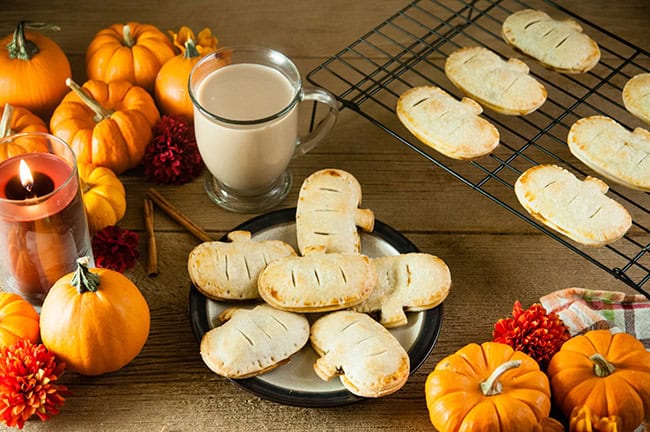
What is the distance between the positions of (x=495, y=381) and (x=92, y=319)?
0.60m

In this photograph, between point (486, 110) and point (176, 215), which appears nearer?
point (176, 215)

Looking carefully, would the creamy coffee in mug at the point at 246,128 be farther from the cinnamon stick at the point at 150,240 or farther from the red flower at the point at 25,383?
the red flower at the point at 25,383

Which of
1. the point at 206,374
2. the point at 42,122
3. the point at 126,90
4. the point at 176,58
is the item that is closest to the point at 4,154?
the point at 42,122

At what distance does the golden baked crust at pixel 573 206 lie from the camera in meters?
1.37

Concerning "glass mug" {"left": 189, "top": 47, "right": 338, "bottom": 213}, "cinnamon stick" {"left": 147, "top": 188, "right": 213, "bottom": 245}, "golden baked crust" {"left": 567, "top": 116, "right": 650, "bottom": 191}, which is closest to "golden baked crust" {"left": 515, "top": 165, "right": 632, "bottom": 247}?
"golden baked crust" {"left": 567, "top": 116, "right": 650, "bottom": 191}

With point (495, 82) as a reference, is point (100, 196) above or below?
below

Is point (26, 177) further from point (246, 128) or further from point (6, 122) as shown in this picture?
point (246, 128)

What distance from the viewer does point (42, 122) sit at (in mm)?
1632

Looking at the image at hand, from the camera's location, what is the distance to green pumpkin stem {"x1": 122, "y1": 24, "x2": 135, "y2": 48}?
1734 millimetres

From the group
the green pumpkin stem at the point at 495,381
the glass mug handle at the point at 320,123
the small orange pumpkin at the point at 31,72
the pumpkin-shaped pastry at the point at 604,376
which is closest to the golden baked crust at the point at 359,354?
the green pumpkin stem at the point at 495,381

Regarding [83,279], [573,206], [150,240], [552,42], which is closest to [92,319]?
[83,279]

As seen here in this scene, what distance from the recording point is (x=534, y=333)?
1313 mm

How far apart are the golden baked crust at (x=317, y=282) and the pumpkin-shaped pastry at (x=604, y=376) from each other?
1.06 feet

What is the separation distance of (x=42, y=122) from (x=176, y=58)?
0.30m
